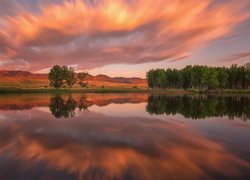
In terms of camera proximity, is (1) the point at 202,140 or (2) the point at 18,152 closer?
(2) the point at 18,152

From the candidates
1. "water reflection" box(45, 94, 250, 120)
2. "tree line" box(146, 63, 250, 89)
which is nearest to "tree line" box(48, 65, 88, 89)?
"tree line" box(146, 63, 250, 89)

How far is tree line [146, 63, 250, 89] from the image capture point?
152 m

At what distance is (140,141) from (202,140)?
4453 millimetres

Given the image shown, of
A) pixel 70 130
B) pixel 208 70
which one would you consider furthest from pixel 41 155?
pixel 208 70

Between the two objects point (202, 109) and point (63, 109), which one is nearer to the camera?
point (63, 109)

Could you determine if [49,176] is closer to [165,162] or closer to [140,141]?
[165,162]

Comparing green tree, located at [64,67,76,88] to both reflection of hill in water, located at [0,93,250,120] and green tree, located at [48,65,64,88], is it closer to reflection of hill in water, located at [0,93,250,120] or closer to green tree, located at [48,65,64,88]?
green tree, located at [48,65,64,88]

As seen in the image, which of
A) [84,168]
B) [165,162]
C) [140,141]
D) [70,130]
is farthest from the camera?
[70,130]

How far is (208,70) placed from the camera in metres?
154

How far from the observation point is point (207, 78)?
151250 mm

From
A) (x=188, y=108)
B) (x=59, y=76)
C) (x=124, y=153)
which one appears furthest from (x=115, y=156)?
(x=59, y=76)

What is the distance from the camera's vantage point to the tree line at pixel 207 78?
152m

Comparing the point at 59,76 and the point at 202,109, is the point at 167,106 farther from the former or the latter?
the point at 59,76

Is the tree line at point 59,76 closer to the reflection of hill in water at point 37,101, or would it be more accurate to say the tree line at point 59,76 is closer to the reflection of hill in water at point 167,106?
the reflection of hill in water at point 37,101
